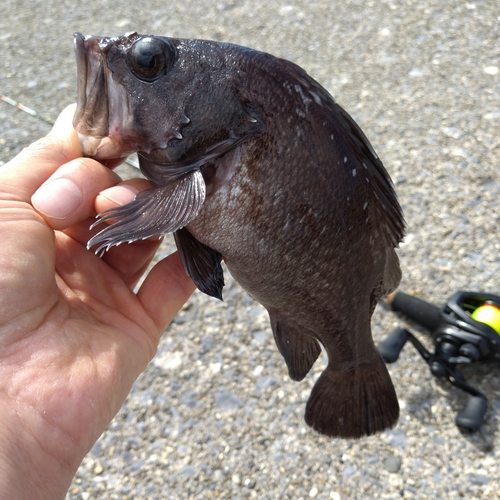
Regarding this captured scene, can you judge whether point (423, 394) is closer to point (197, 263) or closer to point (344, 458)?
point (344, 458)

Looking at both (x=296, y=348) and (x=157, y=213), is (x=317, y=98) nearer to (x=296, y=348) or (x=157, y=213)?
(x=157, y=213)

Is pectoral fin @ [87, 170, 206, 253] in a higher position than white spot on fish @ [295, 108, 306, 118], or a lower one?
lower

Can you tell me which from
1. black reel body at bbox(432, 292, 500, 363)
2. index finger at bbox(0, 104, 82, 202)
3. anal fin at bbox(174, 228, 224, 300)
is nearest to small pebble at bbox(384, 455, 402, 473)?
black reel body at bbox(432, 292, 500, 363)

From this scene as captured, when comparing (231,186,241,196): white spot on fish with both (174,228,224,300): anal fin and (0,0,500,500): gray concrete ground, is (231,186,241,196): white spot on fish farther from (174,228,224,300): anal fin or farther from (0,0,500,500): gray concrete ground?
(0,0,500,500): gray concrete ground

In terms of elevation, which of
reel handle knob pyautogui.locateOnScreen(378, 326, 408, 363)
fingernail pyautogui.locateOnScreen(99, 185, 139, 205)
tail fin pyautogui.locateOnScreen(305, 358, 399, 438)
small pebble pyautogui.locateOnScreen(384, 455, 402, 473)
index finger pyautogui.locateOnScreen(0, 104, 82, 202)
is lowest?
small pebble pyautogui.locateOnScreen(384, 455, 402, 473)

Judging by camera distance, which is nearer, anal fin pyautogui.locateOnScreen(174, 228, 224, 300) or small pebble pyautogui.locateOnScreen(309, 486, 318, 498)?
anal fin pyautogui.locateOnScreen(174, 228, 224, 300)

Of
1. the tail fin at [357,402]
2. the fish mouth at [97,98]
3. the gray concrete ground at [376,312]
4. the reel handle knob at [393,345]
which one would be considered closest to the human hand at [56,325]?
the fish mouth at [97,98]

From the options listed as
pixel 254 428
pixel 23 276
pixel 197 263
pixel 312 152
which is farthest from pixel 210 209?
pixel 254 428
